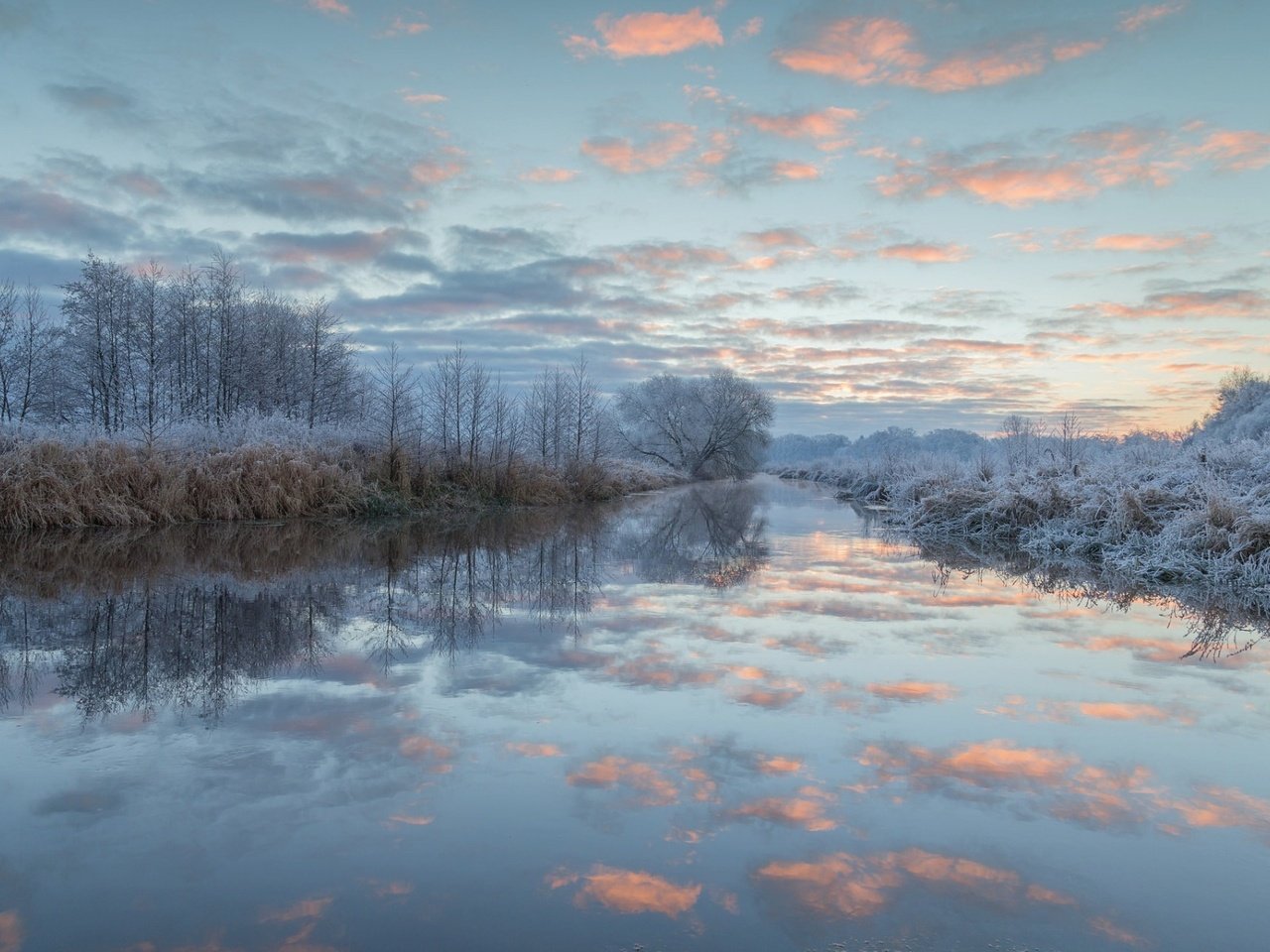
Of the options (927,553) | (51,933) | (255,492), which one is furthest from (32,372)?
(51,933)

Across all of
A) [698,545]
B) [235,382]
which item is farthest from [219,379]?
[698,545]

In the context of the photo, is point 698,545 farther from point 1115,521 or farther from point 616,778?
point 616,778

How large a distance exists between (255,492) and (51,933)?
1334 cm

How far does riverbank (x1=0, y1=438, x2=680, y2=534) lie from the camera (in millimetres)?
11828

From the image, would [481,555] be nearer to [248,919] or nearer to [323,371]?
[248,919]

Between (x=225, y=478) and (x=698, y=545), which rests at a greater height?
(x=225, y=478)

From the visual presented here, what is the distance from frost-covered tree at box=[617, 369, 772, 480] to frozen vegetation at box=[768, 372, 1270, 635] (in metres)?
32.2

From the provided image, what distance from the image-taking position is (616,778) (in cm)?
341

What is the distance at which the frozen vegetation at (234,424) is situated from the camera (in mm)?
13008

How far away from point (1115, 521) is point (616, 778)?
1120 cm

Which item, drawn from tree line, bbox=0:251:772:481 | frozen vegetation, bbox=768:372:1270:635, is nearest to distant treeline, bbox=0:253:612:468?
tree line, bbox=0:251:772:481

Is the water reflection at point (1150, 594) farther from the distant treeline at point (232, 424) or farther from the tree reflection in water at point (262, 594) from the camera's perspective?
the distant treeline at point (232, 424)

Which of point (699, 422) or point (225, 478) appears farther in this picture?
point (699, 422)

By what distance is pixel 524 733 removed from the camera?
3932 millimetres
